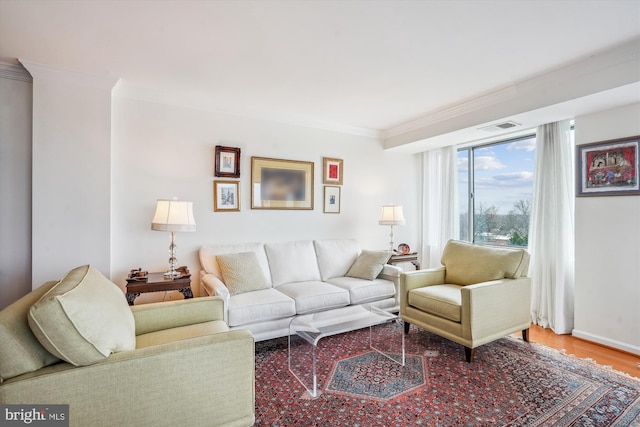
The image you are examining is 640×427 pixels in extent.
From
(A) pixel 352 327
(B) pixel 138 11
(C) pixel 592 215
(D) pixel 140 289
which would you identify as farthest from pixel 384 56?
(D) pixel 140 289

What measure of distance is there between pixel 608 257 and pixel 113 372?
3862mm

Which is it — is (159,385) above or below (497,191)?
below

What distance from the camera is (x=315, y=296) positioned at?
10.1 feet

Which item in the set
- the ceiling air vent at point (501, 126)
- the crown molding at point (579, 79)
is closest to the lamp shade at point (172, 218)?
the crown molding at point (579, 79)

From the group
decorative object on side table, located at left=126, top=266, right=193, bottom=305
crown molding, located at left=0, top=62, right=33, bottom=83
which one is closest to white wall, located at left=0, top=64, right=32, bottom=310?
crown molding, located at left=0, top=62, right=33, bottom=83

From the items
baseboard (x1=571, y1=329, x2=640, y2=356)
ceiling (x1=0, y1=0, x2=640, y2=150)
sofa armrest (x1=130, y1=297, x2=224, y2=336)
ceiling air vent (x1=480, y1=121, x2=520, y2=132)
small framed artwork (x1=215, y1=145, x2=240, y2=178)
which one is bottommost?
baseboard (x1=571, y1=329, x2=640, y2=356)

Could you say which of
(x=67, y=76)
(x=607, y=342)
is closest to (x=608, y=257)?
(x=607, y=342)

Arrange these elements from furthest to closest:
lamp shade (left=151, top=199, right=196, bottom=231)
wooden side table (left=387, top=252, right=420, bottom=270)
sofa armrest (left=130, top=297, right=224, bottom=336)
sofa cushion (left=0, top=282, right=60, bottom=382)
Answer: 1. wooden side table (left=387, top=252, right=420, bottom=270)
2. lamp shade (left=151, top=199, right=196, bottom=231)
3. sofa armrest (left=130, top=297, right=224, bottom=336)
4. sofa cushion (left=0, top=282, right=60, bottom=382)

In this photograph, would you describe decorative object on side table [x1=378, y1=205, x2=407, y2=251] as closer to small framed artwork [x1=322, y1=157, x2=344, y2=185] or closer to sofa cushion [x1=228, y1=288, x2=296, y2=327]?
small framed artwork [x1=322, y1=157, x2=344, y2=185]

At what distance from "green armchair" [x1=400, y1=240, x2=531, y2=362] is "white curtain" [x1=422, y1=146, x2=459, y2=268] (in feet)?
4.08

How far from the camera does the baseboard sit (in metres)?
2.72

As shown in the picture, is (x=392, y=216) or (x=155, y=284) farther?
(x=392, y=216)

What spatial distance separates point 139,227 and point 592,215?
4.44 metres

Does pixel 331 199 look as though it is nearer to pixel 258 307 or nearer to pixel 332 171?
pixel 332 171
